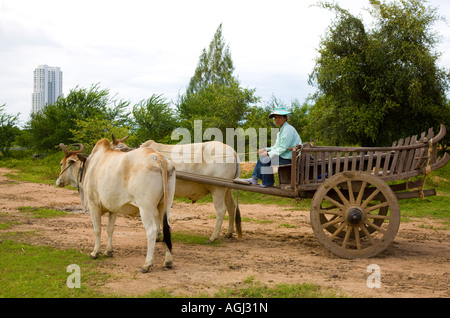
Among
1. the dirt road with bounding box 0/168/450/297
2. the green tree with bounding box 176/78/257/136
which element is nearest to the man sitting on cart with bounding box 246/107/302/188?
the dirt road with bounding box 0/168/450/297

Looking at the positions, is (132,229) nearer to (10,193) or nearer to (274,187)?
(274,187)

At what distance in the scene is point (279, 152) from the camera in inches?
263

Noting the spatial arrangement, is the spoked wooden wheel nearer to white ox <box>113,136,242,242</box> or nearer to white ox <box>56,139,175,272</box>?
white ox <box>113,136,242,242</box>

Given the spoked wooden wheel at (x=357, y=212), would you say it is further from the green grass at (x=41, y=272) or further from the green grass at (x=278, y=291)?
the green grass at (x=41, y=272)

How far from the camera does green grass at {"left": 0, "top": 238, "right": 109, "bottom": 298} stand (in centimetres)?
464

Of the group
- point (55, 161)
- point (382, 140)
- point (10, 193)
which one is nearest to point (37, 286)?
point (10, 193)

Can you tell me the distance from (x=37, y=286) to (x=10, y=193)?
935cm

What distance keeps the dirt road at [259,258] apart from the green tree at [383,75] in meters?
6.00

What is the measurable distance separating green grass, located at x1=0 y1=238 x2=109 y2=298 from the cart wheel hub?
A: 3394mm

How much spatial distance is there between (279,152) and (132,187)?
235 centimetres

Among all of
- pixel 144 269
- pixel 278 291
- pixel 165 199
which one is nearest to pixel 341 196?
pixel 278 291

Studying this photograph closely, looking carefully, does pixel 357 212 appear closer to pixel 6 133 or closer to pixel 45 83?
pixel 6 133

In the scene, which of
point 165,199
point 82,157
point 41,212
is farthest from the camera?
point 41,212

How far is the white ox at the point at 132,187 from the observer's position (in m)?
5.63
